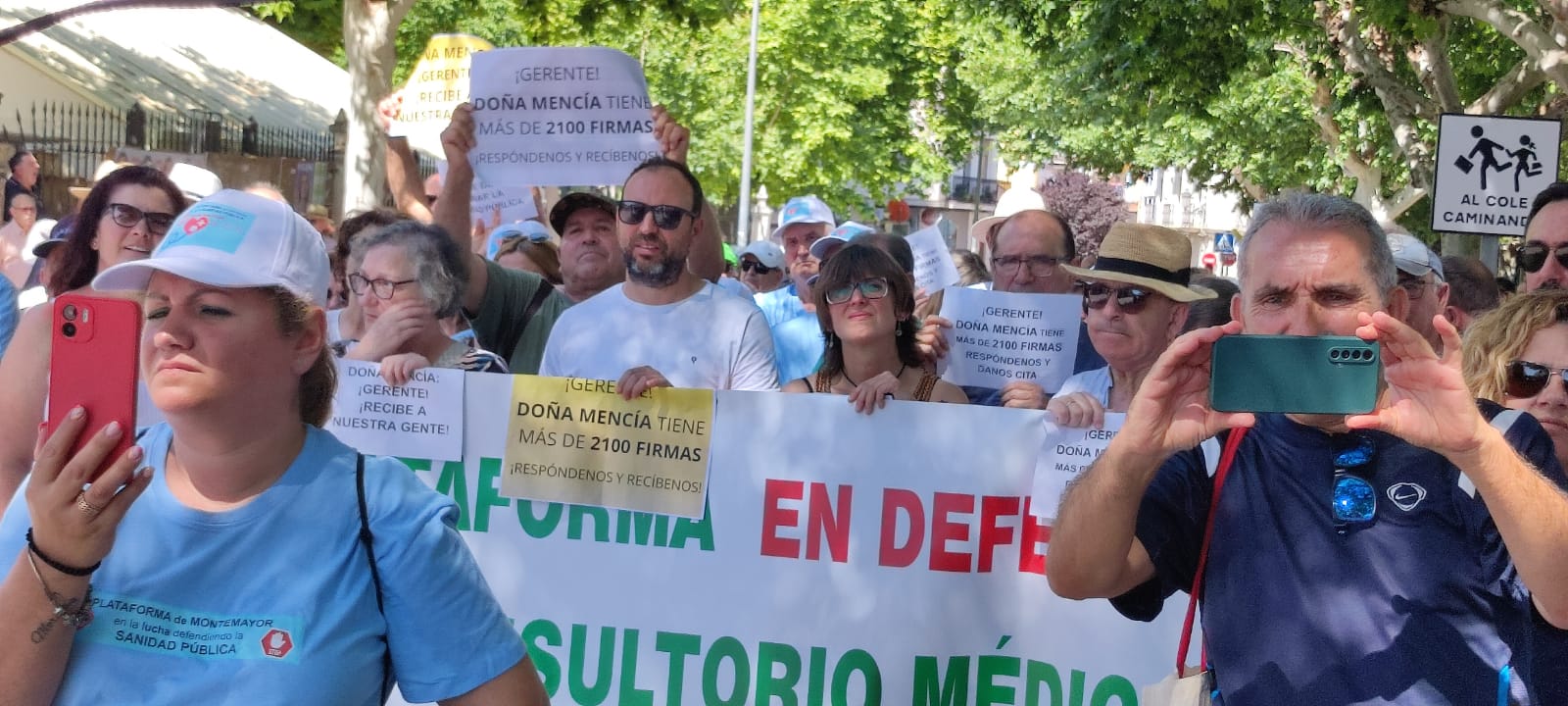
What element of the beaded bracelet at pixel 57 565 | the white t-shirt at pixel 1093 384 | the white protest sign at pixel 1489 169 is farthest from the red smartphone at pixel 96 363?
the white protest sign at pixel 1489 169

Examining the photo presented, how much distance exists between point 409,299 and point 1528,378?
3.26 meters

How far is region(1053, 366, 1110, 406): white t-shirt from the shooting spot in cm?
476

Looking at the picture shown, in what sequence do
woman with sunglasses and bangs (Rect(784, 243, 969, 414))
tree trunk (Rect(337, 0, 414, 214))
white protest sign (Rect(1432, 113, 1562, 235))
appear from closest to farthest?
woman with sunglasses and bangs (Rect(784, 243, 969, 414))
white protest sign (Rect(1432, 113, 1562, 235))
tree trunk (Rect(337, 0, 414, 214))

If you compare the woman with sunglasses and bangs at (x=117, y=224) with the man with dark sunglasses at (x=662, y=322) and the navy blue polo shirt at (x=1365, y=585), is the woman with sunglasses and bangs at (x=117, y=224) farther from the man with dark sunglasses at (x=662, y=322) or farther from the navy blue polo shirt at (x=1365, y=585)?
the navy blue polo shirt at (x=1365, y=585)

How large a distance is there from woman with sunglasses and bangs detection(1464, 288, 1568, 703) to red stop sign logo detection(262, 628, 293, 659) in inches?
96.5

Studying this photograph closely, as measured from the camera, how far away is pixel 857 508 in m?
4.73

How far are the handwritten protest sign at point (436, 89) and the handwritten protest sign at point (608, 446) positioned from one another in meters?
3.63

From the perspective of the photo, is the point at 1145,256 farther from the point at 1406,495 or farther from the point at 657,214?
the point at 1406,495

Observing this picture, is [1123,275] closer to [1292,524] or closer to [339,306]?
[1292,524]

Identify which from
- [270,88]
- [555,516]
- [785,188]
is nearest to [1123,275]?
[555,516]

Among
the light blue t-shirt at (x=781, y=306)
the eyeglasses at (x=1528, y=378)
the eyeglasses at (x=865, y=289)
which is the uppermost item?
the eyeglasses at (x=865, y=289)

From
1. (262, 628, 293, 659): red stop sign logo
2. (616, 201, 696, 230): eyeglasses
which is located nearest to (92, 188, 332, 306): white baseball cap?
(262, 628, 293, 659): red stop sign logo

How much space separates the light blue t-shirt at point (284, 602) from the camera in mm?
2438

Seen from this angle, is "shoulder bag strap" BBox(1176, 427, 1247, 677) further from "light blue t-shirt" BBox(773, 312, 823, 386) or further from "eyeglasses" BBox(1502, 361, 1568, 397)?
"light blue t-shirt" BBox(773, 312, 823, 386)
